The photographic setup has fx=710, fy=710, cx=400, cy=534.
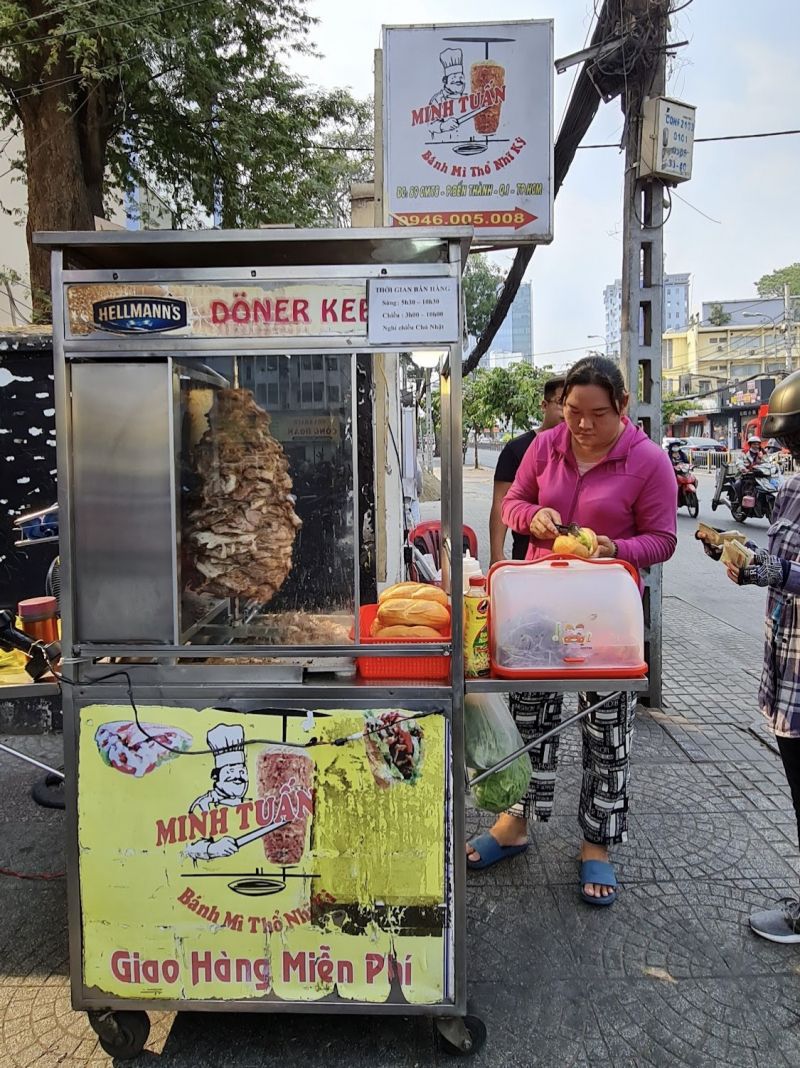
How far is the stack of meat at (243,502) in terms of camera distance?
2.23 m

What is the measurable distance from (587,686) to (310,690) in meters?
0.77

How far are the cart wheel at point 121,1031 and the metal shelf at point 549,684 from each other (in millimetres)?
1336

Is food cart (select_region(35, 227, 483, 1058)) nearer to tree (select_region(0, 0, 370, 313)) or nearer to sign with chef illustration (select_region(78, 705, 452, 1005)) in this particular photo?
sign with chef illustration (select_region(78, 705, 452, 1005))

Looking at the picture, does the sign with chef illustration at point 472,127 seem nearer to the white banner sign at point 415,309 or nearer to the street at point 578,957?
the white banner sign at point 415,309

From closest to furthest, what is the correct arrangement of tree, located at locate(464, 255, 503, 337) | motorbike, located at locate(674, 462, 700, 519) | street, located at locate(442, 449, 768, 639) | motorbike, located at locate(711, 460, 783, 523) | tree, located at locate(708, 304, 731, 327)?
street, located at locate(442, 449, 768, 639)
motorbike, located at locate(711, 460, 783, 523)
motorbike, located at locate(674, 462, 700, 519)
tree, located at locate(464, 255, 503, 337)
tree, located at locate(708, 304, 731, 327)

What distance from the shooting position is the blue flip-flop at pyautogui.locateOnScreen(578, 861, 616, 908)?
2.71m

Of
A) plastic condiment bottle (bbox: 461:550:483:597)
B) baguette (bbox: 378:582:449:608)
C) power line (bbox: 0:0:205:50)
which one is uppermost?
power line (bbox: 0:0:205:50)

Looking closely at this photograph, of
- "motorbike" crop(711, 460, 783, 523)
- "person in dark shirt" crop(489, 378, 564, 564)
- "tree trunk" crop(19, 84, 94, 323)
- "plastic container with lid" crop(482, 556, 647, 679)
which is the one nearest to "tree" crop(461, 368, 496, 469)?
"motorbike" crop(711, 460, 783, 523)

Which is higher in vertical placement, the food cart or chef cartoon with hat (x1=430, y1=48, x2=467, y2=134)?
chef cartoon with hat (x1=430, y1=48, x2=467, y2=134)

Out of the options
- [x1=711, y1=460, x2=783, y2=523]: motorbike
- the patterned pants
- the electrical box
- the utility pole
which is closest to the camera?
the patterned pants

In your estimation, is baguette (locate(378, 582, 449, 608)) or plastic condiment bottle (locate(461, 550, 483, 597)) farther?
baguette (locate(378, 582, 449, 608))

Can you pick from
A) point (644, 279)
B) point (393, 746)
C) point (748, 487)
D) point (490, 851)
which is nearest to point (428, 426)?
point (644, 279)

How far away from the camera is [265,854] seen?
1949mm

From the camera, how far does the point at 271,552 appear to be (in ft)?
7.54
